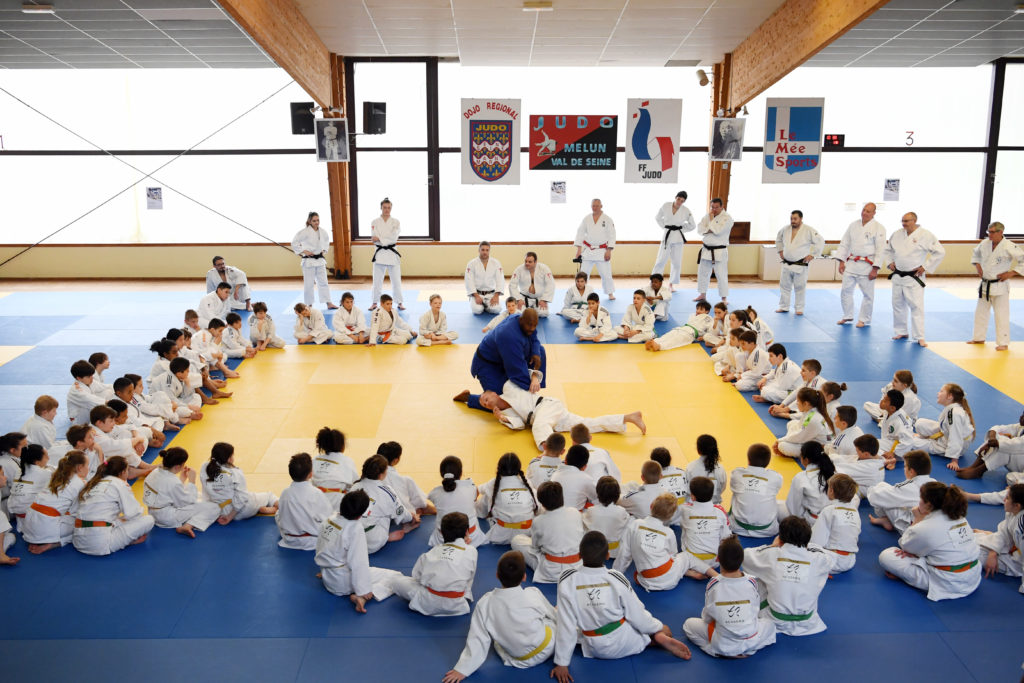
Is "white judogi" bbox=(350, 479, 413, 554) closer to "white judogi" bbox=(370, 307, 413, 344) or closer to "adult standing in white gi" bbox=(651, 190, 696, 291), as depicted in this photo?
"white judogi" bbox=(370, 307, 413, 344)

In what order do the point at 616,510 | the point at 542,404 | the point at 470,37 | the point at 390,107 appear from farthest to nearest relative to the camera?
the point at 390,107
the point at 470,37
the point at 542,404
the point at 616,510

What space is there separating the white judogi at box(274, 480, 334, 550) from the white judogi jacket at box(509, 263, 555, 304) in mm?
6627

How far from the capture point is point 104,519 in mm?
5594

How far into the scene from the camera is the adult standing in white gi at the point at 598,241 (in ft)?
42.2

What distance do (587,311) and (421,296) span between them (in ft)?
11.7

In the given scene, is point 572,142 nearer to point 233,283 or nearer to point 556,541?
point 233,283

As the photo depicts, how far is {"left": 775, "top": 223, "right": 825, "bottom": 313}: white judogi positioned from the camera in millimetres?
11758

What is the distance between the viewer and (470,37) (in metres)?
12.5

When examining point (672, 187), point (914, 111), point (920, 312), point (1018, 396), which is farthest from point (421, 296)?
point (914, 111)

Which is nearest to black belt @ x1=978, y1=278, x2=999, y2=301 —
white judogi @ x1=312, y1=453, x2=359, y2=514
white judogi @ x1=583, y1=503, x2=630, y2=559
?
white judogi @ x1=583, y1=503, x2=630, y2=559

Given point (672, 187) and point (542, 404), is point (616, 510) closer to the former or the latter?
point (542, 404)

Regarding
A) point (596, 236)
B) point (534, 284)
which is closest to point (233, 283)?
point (534, 284)

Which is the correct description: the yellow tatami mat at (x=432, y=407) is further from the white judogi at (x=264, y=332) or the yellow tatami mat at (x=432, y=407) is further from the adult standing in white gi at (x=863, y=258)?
the adult standing in white gi at (x=863, y=258)

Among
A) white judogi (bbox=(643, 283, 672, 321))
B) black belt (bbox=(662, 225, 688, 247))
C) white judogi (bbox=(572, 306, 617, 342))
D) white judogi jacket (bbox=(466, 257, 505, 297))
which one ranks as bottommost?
white judogi (bbox=(572, 306, 617, 342))
